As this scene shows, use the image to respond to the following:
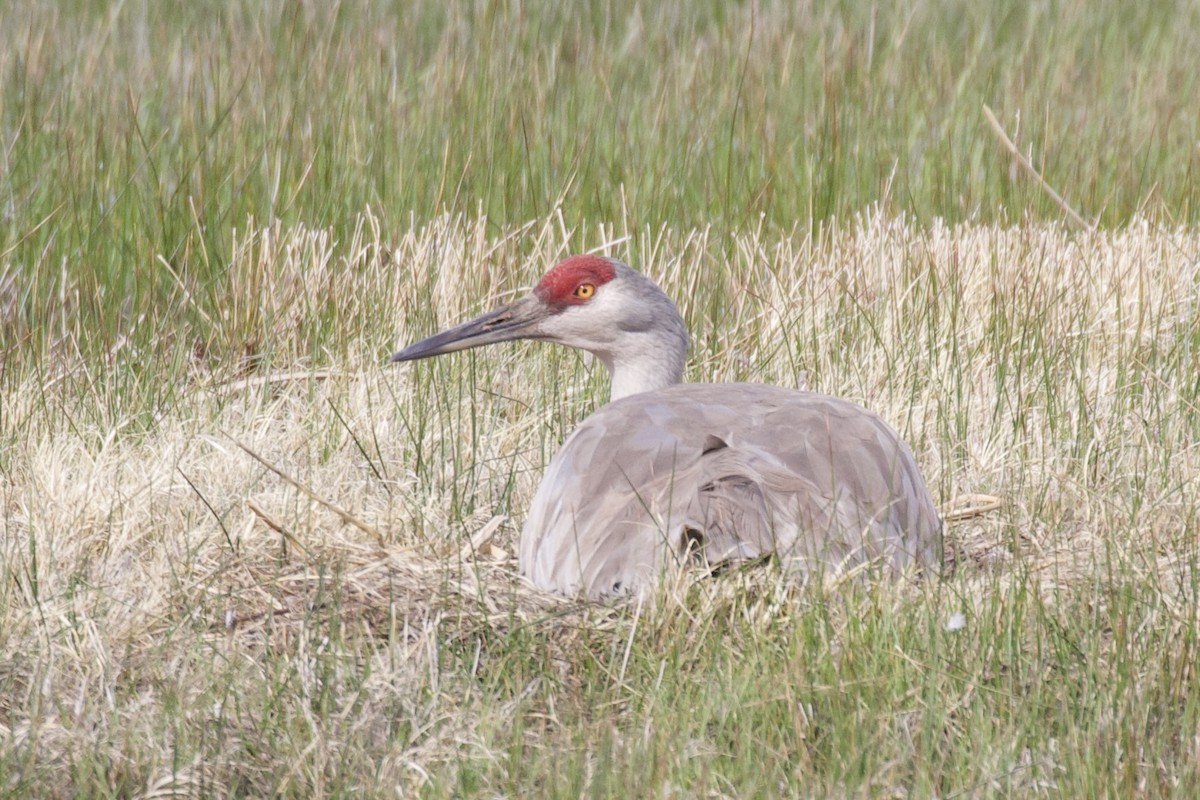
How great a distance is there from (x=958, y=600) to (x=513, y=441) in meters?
1.79

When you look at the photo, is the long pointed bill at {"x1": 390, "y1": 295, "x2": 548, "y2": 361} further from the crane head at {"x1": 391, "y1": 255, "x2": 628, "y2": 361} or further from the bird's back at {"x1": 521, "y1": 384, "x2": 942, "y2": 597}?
the bird's back at {"x1": 521, "y1": 384, "x2": 942, "y2": 597}

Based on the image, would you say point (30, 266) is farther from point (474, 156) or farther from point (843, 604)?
point (843, 604)

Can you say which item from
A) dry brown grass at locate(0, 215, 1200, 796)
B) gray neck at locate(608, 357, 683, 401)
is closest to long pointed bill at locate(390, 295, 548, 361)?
dry brown grass at locate(0, 215, 1200, 796)

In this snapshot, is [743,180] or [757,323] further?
[743,180]

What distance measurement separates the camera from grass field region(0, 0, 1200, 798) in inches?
115

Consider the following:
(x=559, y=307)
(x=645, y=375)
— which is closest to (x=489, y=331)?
(x=559, y=307)

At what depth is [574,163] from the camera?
6863mm

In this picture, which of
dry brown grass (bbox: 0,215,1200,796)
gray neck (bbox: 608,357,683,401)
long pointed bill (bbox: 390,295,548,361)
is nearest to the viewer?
dry brown grass (bbox: 0,215,1200,796)

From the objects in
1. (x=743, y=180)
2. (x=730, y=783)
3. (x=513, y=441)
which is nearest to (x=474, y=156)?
(x=743, y=180)

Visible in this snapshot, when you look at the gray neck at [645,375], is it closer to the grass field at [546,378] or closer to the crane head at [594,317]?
the crane head at [594,317]

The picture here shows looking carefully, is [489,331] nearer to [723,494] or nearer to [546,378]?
[546,378]

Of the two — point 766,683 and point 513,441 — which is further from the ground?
point 766,683

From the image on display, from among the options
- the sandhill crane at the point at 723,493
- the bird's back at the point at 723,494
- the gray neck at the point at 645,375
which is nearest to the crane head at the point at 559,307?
the gray neck at the point at 645,375

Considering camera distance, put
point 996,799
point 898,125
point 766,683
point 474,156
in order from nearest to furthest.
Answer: point 996,799
point 766,683
point 474,156
point 898,125
